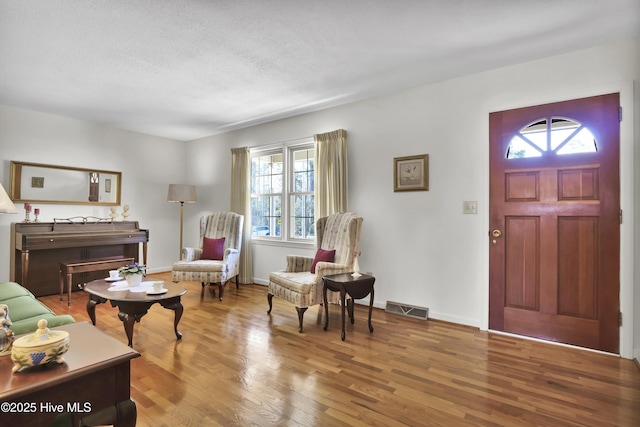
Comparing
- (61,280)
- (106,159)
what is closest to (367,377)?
(61,280)

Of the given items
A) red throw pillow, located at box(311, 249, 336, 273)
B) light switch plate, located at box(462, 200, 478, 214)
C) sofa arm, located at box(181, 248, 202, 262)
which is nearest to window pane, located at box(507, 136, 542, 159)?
light switch plate, located at box(462, 200, 478, 214)

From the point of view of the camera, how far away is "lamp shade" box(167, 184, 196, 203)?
5367 millimetres

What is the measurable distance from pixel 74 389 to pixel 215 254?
3.43m

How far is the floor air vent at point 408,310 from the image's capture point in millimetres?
3385

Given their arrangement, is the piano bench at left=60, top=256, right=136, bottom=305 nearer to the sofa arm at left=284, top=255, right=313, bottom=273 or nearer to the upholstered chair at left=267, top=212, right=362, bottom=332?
the upholstered chair at left=267, top=212, right=362, bottom=332

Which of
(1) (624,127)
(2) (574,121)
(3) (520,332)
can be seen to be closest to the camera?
(1) (624,127)

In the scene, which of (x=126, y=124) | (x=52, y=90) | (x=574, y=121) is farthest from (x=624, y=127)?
(x=126, y=124)

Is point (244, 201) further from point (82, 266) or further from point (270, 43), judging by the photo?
point (270, 43)

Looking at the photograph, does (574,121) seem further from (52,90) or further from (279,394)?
(52,90)

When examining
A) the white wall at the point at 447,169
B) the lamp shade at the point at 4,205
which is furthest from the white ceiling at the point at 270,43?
the lamp shade at the point at 4,205

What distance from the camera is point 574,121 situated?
8.91 feet

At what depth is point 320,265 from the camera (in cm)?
313

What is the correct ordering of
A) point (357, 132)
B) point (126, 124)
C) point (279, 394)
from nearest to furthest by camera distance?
point (279, 394)
point (357, 132)
point (126, 124)

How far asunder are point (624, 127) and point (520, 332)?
1.90 meters
